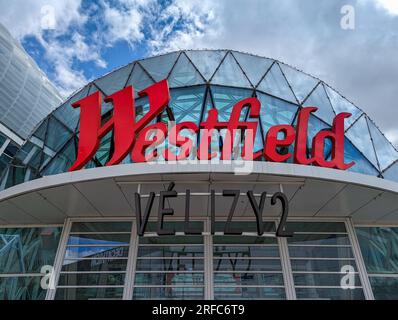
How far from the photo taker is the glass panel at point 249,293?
9.97 metres

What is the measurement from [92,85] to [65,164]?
505 cm

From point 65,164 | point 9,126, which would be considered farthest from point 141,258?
point 9,126

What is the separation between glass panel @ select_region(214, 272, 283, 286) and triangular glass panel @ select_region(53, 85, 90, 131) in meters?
10.2

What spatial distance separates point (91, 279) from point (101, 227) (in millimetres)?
1725

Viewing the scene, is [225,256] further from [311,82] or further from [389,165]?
[311,82]

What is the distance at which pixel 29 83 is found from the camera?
114 feet

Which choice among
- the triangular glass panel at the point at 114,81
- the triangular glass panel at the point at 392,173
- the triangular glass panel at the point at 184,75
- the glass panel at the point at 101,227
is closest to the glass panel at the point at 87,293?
the glass panel at the point at 101,227

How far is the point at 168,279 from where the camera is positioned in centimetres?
1029

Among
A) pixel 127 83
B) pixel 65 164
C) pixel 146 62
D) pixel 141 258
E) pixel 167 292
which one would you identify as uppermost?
pixel 146 62

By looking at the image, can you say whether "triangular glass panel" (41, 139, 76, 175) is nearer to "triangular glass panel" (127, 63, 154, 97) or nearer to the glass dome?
the glass dome

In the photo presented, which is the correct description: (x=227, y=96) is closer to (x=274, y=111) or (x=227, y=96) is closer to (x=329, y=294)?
(x=274, y=111)

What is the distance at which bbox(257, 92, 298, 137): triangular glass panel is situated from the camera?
15250mm

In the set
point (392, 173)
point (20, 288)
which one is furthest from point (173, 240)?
point (392, 173)

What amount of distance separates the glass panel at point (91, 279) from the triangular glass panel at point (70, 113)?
7792 millimetres
